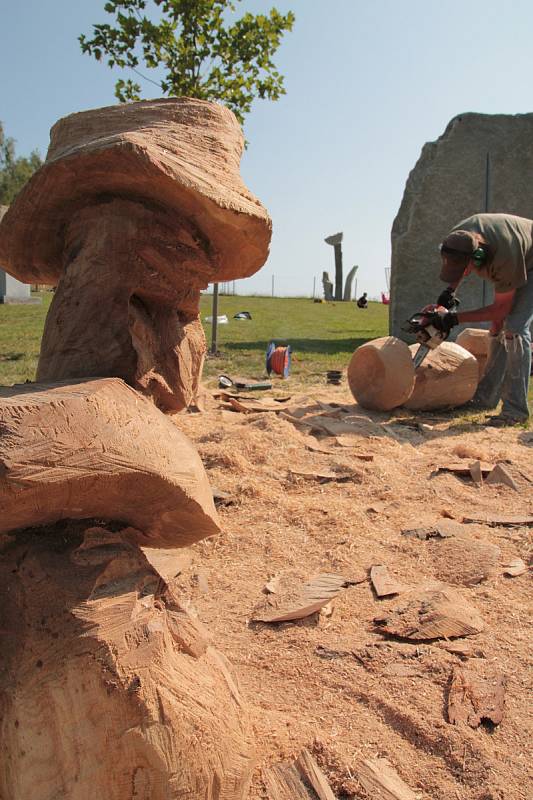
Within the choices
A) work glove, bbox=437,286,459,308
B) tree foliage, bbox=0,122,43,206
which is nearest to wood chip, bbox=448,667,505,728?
work glove, bbox=437,286,459,308

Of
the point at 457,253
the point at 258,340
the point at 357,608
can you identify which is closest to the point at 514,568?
the point at 357,608

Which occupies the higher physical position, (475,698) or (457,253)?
(457,253)

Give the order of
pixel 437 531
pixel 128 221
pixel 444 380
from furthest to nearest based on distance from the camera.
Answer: pixel 444 380 < pixel 437 531 < pixel 128 221

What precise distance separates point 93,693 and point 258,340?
9.07 metres

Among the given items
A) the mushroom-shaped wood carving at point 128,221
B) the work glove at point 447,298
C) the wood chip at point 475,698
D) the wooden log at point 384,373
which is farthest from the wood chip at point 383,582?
the work glove at point 447,298

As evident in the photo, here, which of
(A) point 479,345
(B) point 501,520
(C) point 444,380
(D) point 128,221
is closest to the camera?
(D) point 128,221

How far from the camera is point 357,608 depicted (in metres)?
2.12

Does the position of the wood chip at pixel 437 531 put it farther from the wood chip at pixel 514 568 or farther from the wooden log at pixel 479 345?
the wooden log at pixel 479 345

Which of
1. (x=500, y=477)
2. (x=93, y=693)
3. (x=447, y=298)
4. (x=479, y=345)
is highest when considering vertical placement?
(x=447, y=298)

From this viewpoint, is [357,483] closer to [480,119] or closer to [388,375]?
[388,375]

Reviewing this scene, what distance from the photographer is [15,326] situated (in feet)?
35.0

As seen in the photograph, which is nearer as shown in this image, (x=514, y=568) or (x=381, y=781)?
(x=381, y=781)

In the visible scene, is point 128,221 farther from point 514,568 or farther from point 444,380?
point 444,380

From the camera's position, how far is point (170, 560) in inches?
95.7
